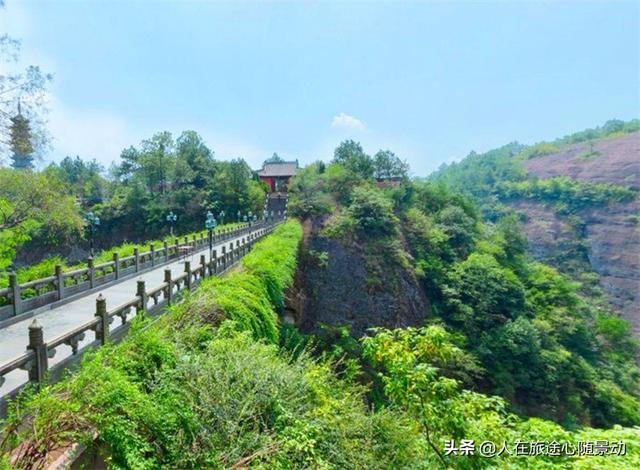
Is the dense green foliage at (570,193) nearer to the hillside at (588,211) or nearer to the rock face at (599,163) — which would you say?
the hillside at (588,211)

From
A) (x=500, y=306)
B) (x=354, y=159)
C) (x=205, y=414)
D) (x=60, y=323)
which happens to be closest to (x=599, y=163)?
(x=354, y=159)

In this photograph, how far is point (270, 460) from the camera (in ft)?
14.7

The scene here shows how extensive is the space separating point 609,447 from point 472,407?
3053 millimetres

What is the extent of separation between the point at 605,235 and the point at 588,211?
7450 mm

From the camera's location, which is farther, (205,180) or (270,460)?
(205,180)

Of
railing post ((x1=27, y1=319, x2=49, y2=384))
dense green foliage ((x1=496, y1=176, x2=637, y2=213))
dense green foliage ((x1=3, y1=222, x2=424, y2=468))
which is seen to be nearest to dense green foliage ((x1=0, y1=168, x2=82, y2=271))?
dense green foliage ((x1=3, y1=222, x2=424, y2=468))

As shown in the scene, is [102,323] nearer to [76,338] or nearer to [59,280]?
[76,338]

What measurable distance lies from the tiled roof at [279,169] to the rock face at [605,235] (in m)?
44.0

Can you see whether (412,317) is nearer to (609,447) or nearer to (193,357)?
(609,447)

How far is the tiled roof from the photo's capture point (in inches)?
2406

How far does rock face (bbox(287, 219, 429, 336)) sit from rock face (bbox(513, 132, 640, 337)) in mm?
40258

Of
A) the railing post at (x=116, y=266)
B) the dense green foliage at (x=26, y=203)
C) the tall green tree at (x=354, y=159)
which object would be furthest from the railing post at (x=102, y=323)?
the tall green tree at (x=354, y=159)

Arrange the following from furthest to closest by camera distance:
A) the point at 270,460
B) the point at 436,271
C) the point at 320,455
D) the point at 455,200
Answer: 1. the point at 455,200
2. the point at 436,271
3. the point at 320,455
4. the point at 270,460

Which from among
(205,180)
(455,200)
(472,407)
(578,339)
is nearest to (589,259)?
(455,200)
